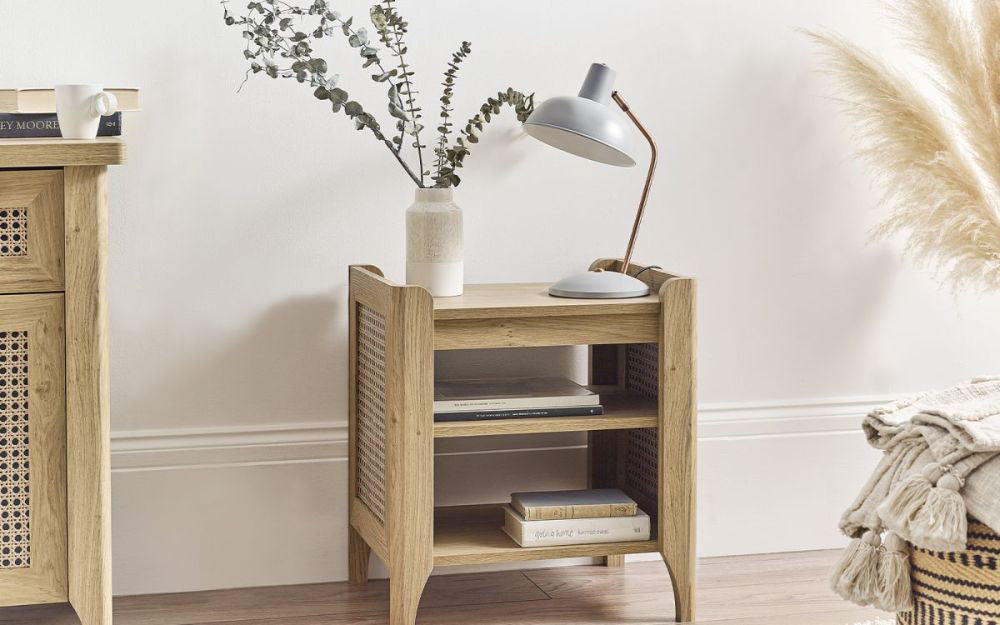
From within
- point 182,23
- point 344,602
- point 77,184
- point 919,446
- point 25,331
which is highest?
point 182,23

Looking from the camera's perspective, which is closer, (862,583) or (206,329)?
(862,583)

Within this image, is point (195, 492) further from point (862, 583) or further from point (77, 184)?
point (862, 583)

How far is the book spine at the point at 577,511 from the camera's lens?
6.54ft

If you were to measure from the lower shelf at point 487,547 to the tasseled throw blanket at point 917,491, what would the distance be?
441 millimetres

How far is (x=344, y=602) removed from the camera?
212cm

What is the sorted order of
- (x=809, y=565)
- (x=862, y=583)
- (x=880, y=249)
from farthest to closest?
(x=880, y=249) → (x=809, y=565) → (x=862, y=583)

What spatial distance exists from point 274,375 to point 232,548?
340mm

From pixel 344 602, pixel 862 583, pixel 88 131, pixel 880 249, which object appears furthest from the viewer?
pixel 880 249

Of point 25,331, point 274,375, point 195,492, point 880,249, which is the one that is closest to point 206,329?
point 274,375

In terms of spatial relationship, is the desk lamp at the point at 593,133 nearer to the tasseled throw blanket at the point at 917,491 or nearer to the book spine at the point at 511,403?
the book spine at the point at 511,403

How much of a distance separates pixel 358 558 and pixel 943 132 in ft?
4.64

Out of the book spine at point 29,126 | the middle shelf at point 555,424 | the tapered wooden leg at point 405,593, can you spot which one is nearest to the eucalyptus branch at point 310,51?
the book spine at point 29,126

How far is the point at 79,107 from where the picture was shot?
5.85 feet

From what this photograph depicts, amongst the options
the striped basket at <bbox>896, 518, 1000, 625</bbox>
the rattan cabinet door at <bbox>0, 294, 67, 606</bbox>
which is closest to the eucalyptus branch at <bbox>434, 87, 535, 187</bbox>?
the rattan cabinet door at <bbox>0, 294, 67, 606</bbox>
